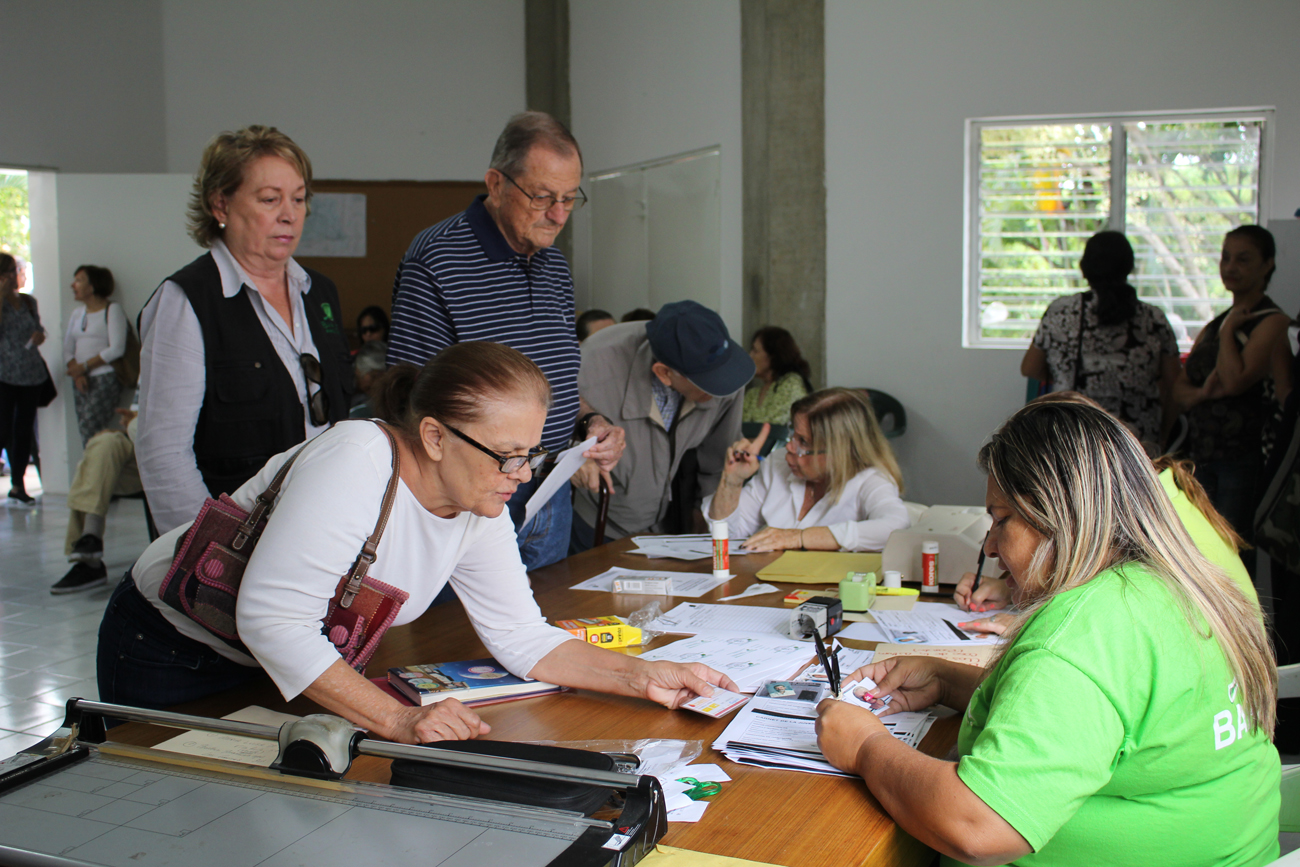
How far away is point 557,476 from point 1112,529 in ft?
4.66

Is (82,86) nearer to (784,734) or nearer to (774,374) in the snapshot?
(774,374)

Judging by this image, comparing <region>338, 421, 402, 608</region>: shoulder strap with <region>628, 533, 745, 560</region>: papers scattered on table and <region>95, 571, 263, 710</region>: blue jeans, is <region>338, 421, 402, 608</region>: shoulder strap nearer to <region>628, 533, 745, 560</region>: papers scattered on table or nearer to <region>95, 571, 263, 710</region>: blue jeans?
<region>95, 571, 263, 710</region>: blue jeans

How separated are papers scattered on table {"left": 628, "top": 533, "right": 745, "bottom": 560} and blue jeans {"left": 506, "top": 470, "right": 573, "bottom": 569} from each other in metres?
0.22

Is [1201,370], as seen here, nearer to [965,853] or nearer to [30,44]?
[965,853]

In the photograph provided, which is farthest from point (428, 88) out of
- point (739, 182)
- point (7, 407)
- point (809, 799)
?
point (809, 799)

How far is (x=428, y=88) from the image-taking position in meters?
7.41

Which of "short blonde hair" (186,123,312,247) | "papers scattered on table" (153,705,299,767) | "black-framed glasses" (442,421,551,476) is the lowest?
"papers scattered on table" (153,705,299,767)

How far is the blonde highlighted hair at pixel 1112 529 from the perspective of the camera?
1.20m

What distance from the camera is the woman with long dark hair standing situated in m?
3.85

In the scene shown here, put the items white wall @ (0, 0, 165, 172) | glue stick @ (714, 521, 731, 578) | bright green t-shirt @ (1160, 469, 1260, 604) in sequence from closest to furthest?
1. bright green t-shirt @ (1160, 469, 1260, 604)
2. glue stick @ (714, 521, 731, 578)
3. white wall @ (0, 0, 165, 172)

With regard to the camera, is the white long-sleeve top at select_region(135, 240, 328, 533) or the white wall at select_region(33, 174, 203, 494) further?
the white wall at select_region(33, 174, 203, 494)

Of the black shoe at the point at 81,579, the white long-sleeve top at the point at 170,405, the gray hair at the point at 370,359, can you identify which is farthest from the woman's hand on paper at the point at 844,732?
the black shoe at the point at 81,579

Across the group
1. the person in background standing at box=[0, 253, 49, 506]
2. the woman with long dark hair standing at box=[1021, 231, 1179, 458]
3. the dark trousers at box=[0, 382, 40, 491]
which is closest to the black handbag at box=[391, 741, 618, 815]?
the woman with long dark hair standing at box=[1021, 231, 1179, 458]

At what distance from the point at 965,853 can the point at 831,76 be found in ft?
17.2
